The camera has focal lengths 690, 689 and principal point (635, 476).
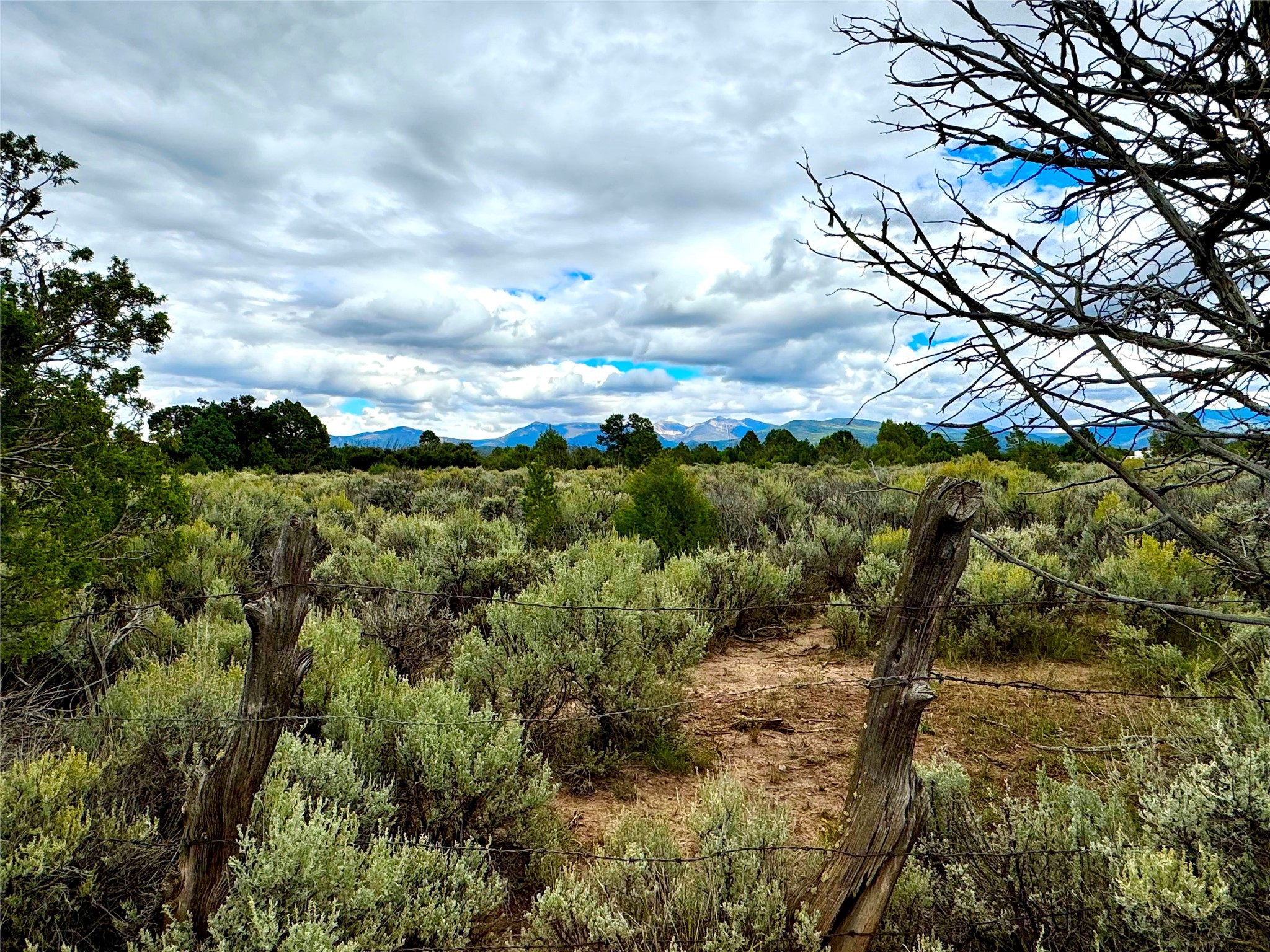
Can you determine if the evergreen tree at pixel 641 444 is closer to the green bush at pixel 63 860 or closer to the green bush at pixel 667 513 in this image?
the green bush at pixel 667 513

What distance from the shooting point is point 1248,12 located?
2094mm

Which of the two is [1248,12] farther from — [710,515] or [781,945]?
[710,515]

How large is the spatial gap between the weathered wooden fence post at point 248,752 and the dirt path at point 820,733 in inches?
73.9

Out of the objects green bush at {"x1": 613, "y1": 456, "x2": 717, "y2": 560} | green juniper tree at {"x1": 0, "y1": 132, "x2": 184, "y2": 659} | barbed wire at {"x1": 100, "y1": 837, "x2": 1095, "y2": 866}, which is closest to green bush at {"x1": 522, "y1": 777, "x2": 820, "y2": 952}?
barbed wire at {"x1": 100, "y1": 837, "x2": 1095, "y2": 866}

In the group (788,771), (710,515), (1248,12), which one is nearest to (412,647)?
(788,771)

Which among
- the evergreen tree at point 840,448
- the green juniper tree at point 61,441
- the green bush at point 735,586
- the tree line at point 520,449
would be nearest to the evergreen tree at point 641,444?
the tree line at point 520,449

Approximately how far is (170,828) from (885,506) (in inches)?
396

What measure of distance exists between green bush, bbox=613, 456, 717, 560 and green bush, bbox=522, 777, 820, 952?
6.43 metres

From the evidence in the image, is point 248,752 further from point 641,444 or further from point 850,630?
point 641,444

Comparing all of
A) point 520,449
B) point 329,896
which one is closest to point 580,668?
→ point 329,896

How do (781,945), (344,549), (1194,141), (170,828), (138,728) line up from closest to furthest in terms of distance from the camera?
(1194,141)
(781,945)
(170,828)
(138,728)
(344,549)

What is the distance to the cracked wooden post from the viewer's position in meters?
2.45

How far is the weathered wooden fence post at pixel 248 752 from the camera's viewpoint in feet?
8.50

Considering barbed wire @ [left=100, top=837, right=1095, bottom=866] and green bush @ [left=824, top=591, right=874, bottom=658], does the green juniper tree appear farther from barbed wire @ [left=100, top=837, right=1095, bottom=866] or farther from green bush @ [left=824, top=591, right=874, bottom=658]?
green bush @ [left=824, top=591, right=874, bottom=658]
